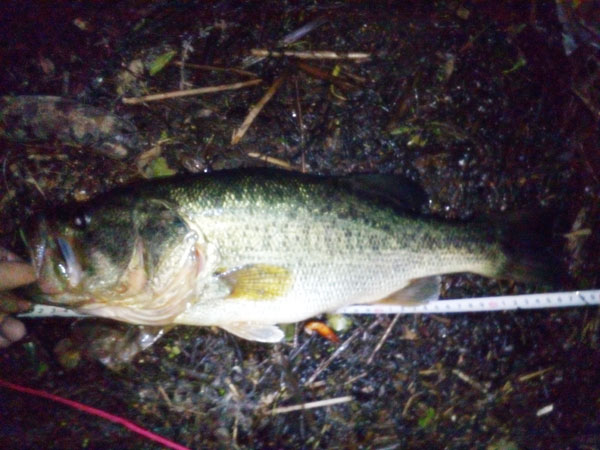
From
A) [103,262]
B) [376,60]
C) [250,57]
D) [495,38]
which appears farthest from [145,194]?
[495,38]

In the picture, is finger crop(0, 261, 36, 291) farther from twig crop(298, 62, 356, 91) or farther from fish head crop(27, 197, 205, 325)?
twig crop(298, 62, 356, 91)

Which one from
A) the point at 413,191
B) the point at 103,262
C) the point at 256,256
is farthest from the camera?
the point at 413,191

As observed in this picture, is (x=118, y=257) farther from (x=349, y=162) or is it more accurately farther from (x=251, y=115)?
(x=349, y=162)

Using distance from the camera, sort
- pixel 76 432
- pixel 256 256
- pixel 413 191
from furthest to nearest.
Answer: pixel 413 191, pixel 76 432, pixel 256 256

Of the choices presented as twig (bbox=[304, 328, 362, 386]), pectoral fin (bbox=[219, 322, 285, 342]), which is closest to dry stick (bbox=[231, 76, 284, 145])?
pectoral fin (bbox=[219, 322, 285, 342])

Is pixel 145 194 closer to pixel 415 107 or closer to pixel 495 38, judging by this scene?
pixel 415 107

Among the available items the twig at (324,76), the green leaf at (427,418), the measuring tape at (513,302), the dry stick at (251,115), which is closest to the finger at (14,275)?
the dry stick at (251,115)

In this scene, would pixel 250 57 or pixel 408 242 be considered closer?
pixel 408 242
